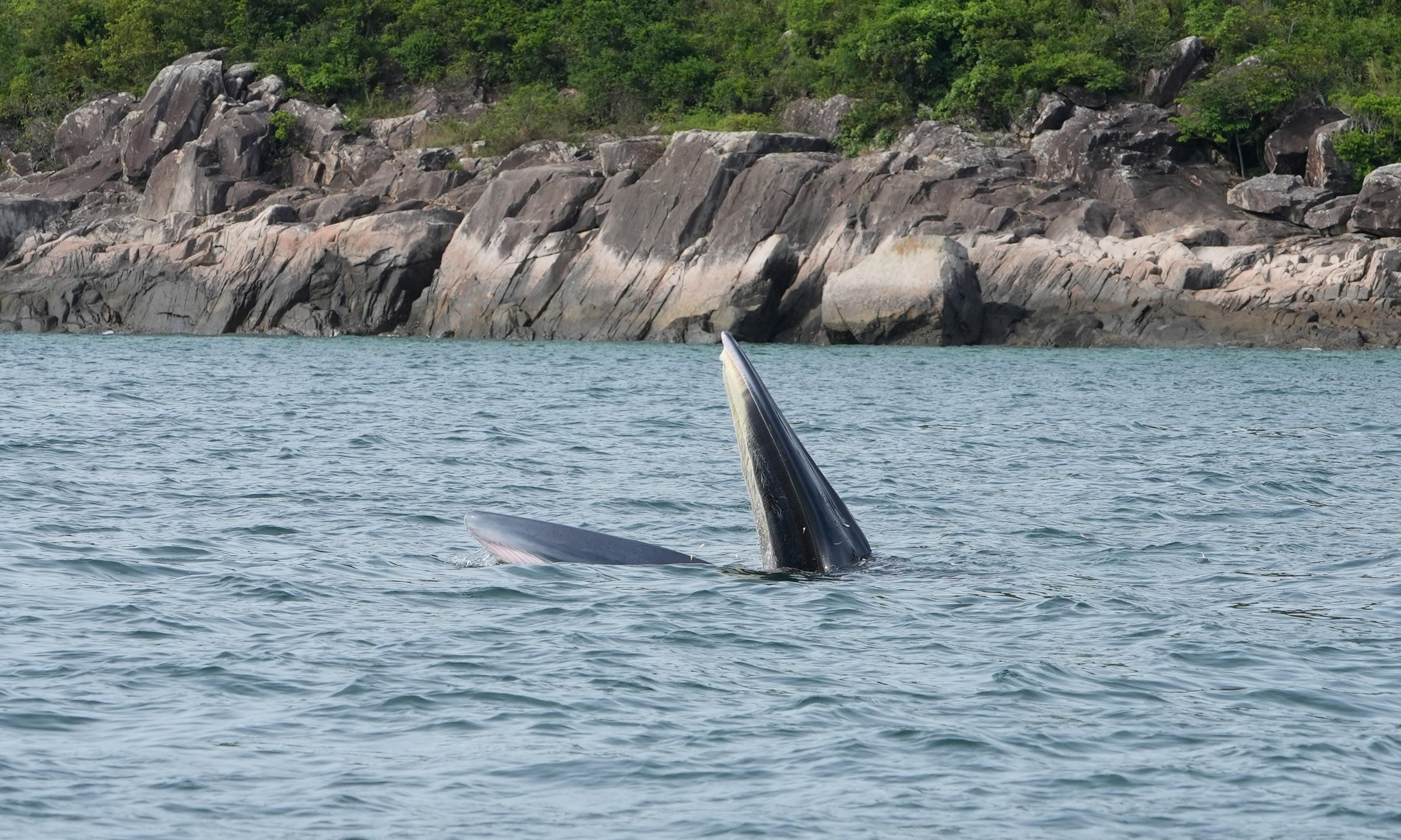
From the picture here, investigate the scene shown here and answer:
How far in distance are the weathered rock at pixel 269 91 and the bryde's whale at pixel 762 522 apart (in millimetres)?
45857

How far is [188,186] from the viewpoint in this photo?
4725cm

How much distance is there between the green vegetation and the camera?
42.2 metres

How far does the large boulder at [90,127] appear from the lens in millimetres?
52188

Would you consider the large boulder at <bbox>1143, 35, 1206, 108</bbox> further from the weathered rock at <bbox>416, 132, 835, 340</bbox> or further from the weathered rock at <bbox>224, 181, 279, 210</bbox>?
the weathered rock at <bbox>224, 181, 279, 210</bbox>

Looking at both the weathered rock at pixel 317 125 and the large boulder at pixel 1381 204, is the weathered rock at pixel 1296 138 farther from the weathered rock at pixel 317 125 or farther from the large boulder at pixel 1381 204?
the weathered rock at pixel 317 125

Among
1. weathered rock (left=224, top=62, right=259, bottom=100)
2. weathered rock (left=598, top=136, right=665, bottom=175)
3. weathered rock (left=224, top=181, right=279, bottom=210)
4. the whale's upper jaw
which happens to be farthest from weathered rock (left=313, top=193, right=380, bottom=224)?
the whale's upper jaw

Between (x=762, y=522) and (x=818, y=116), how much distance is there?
39900 mm

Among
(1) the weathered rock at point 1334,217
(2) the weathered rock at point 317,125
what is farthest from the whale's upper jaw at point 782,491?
(2) the weathered rock at point 317,125

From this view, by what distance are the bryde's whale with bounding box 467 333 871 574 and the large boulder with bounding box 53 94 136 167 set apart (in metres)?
48.5

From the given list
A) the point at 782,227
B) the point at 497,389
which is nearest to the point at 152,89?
the point at 782,227

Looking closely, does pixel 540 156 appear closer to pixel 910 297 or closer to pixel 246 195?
pixel 246 195

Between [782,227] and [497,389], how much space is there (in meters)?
16.3

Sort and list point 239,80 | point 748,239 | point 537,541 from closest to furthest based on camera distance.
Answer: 1. point 537,541
2. point 748,239
3. point 239,80

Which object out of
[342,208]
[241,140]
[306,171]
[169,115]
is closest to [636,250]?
[342,208]
